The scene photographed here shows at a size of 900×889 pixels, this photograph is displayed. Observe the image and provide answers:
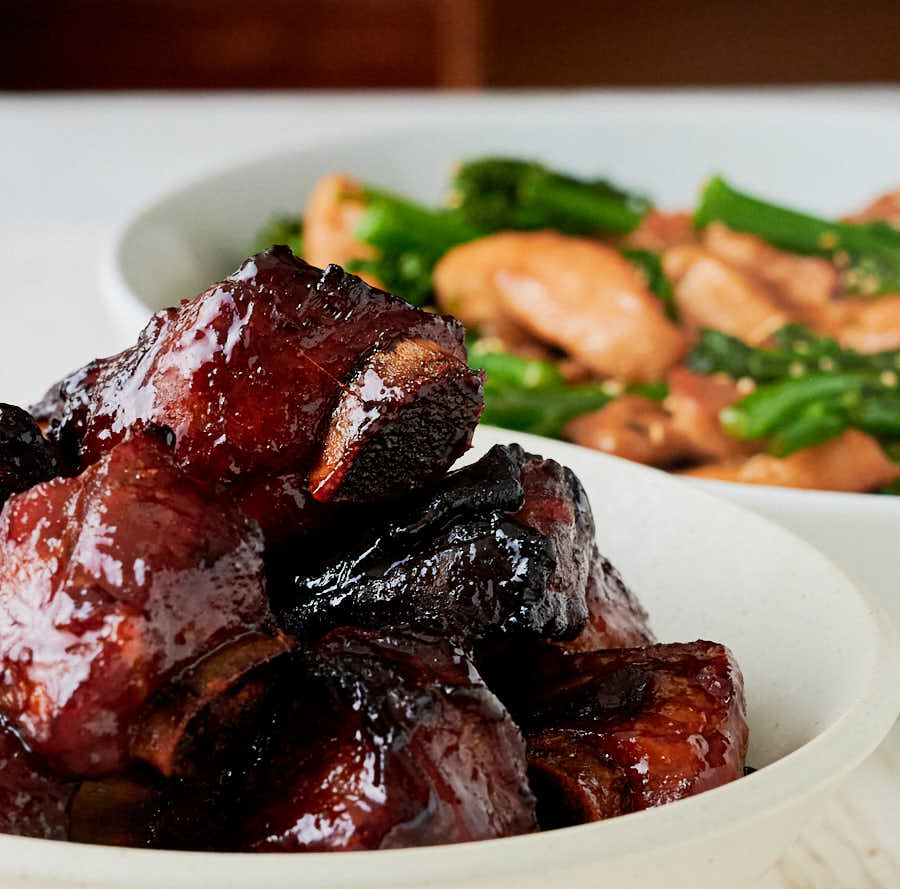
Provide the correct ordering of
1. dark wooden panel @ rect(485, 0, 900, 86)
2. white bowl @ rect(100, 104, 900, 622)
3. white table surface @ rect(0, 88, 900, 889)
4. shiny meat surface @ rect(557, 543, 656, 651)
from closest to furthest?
shiny meat surface @ rect(557, 543, 656, 651) → white table surface @ rect(0, 88, 900, 889) → white bowl @ rect(100, 104, 900, 622) → dark wooden panel @ rect(485, 0, 900, 86)

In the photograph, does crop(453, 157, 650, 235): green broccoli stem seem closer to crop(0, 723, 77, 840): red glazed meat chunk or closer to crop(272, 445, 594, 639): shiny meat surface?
crop(272, 445, 594, 639): shiny meat surface

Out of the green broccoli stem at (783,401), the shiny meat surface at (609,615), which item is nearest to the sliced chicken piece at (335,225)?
the green broccoli stem at (783,401)

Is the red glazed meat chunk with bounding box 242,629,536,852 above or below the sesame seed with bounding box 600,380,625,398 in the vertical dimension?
above

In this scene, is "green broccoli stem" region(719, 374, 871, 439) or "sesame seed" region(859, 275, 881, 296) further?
"sesame seed" region(859, 275, 881, 296)

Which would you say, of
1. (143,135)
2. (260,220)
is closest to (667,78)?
Answer: (143,135)

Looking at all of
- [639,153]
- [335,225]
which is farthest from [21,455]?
[639,153]

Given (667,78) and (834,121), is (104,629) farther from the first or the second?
(667,78)

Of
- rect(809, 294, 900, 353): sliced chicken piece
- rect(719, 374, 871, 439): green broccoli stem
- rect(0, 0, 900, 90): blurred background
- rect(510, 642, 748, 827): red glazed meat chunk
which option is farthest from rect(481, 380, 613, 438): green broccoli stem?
rect(0, 0, 900, 90): blurred background

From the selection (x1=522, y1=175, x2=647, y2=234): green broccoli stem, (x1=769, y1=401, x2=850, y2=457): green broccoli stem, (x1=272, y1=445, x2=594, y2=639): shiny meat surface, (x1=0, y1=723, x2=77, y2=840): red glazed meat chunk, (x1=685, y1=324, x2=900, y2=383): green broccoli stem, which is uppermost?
(x1=272, y1=445, x2=594, y2=639): shiny meat surface
